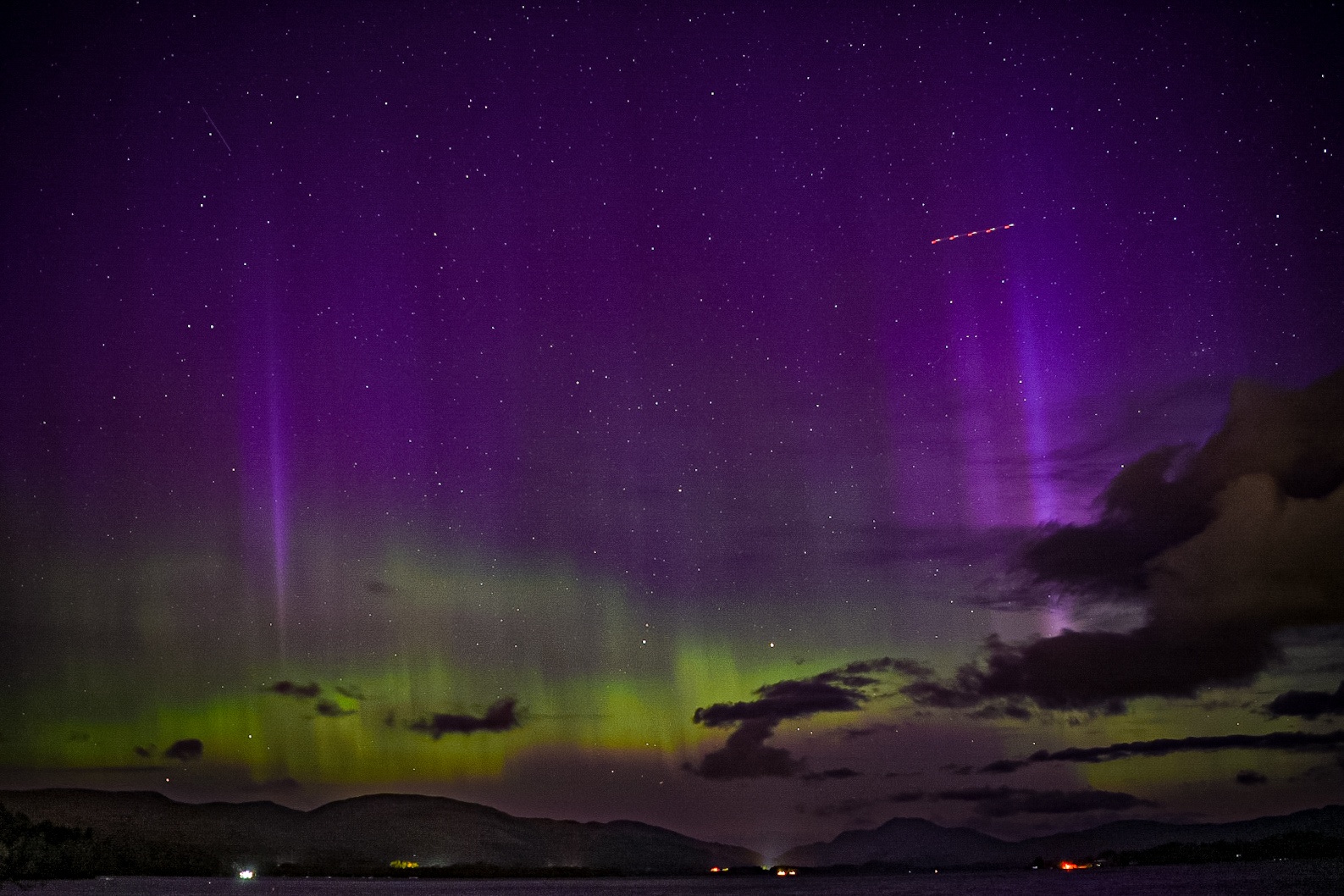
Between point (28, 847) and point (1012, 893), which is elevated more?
point (28, 847)

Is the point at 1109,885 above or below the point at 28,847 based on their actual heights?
below

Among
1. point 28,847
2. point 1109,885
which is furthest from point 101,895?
point 1109,885

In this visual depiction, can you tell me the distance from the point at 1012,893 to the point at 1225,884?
99.6 ft

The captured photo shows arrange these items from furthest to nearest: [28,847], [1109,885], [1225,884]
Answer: [1109,885] < [1225,884] < [28,847]

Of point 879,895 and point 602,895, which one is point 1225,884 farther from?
point 602,895

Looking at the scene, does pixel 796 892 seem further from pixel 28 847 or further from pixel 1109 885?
pixel 28 847

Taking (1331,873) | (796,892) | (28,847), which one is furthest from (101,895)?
(1331,873)

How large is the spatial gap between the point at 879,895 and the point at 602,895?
4624 centimetres

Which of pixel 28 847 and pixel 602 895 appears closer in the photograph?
pixel 28 847

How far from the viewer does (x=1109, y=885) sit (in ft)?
613

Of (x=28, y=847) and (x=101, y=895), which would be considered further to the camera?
(x=101, y=895)

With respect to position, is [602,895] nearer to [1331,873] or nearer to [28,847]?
[28,847]

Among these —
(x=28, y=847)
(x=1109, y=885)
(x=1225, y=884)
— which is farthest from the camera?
(x=1109, y=885)

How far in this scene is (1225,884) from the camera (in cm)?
16988
